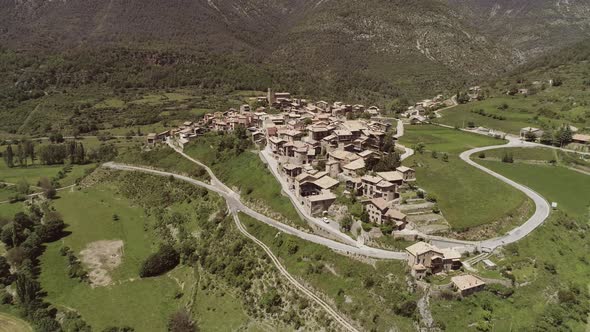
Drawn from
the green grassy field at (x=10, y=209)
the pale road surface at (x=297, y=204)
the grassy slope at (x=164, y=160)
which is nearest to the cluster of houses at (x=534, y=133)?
the pale road surface at (x=297, y=204)

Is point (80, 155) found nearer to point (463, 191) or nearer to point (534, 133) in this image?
point (463, 191)

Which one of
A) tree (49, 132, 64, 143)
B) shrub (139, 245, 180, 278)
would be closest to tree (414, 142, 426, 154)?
shrub (139, 245, 180, 278)

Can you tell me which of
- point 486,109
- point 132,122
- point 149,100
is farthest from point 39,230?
point 486,109

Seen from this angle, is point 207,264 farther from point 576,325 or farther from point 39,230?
point 576,325

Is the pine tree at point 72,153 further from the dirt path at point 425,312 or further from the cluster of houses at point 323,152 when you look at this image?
the dirt path at point 425,312

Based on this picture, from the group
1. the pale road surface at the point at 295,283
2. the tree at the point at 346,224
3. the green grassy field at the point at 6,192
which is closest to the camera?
the pale road surface at the point at 295,283
